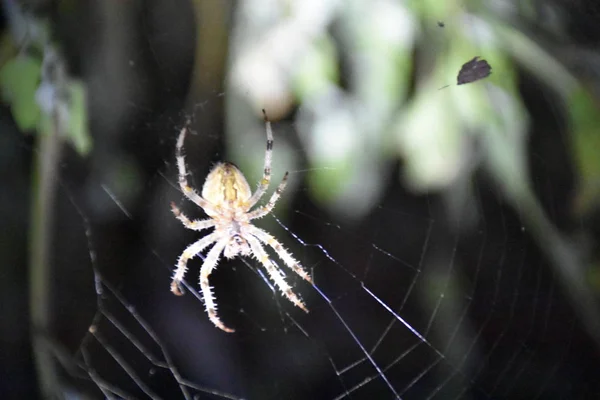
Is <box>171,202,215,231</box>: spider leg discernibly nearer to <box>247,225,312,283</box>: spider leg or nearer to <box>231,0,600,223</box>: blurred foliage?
<box>247,225,312,283</box>: spider leg

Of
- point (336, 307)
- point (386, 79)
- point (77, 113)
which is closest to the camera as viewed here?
point (386, 79)

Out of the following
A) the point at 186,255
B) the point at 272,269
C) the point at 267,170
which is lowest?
the point at 272,269

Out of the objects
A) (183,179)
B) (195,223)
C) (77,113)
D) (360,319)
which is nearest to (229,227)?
(195,223)

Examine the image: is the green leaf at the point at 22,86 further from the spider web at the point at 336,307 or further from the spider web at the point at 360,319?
the spider web at the point at 360,319

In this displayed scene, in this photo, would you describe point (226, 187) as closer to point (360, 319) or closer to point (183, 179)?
point (183, 179)

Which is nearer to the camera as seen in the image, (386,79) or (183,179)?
(386,79)

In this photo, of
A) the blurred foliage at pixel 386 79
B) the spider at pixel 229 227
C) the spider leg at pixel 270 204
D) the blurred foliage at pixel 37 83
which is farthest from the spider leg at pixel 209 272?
the blurred foliage at pixel 37 83
